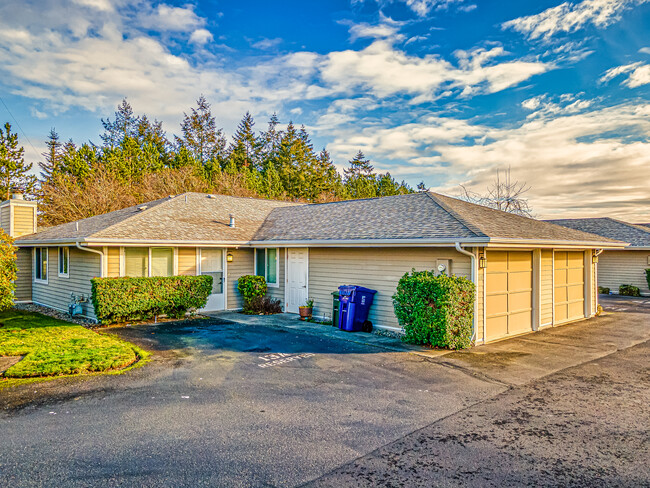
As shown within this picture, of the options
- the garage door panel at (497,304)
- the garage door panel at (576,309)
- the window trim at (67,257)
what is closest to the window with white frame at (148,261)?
the window trim at (67,257)

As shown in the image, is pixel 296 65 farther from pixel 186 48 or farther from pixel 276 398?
pixel 276 398

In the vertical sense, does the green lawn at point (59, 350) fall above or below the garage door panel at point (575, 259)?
below

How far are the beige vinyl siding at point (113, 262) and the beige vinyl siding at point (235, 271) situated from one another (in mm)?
3510

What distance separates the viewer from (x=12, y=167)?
26000mm

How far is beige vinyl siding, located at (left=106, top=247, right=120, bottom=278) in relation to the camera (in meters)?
11.3

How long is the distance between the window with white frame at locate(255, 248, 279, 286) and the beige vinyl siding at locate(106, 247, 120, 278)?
4684 millimetres

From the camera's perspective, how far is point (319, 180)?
3709 centimetres

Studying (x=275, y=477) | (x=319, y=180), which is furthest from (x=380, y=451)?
(x=319, y=180)

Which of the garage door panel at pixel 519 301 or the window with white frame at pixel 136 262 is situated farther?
the window with white frame at pixel 136 262

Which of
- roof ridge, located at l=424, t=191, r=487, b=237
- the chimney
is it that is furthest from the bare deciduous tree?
the chimney

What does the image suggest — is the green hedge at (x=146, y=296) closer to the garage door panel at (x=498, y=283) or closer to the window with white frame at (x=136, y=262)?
the window with white frame at (x=136, y=262)

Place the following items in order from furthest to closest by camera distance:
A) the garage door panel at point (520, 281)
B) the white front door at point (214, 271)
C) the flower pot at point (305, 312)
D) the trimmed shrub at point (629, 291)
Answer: the trimmed shrub at point (629, 291) < the white front door at point (214, 271) < the flower pot at point (305, 312) < the garage door panel at point (520, 281)

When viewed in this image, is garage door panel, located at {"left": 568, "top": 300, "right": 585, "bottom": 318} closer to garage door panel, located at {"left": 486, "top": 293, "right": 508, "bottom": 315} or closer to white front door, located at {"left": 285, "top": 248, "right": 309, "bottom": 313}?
garage door panel, located at {"left": 486, "top": 293, "right": 508, "bottom": 315}

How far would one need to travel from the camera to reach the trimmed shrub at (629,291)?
19406 mm
